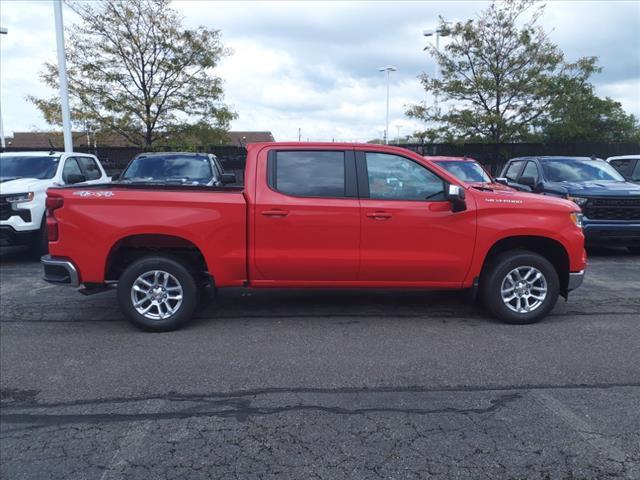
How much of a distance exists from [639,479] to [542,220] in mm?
3121

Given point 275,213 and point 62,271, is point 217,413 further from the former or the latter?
point 62,271

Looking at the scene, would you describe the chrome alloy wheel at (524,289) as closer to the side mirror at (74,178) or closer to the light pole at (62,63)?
the side mirror at (74,178)

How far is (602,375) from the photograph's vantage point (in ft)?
14.3

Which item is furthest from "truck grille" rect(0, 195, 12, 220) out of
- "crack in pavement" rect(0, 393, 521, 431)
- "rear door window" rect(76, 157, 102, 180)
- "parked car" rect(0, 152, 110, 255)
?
"crack in pavement" rect(0, 393, 521, 431)

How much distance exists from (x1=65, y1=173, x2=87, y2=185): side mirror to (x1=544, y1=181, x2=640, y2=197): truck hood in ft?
29.2

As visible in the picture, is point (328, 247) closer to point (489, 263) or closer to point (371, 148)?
point (371, 148)

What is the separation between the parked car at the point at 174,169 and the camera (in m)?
10.5

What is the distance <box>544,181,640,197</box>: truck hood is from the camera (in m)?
9.22

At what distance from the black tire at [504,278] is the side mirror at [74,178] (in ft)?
25.0

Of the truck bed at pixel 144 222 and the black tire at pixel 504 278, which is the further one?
the black tire at pixel 504 278

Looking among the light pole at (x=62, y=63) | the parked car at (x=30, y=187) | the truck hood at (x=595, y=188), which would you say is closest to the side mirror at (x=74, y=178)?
the parked car at (x=30, y=187)

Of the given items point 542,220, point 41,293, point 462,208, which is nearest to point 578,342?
point 542,220

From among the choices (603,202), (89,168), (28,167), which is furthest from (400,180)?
(89,168)

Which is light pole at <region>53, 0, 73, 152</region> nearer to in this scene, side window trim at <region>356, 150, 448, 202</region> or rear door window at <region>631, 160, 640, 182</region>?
side window trim at <region>356, 150, 448, 202</region>
